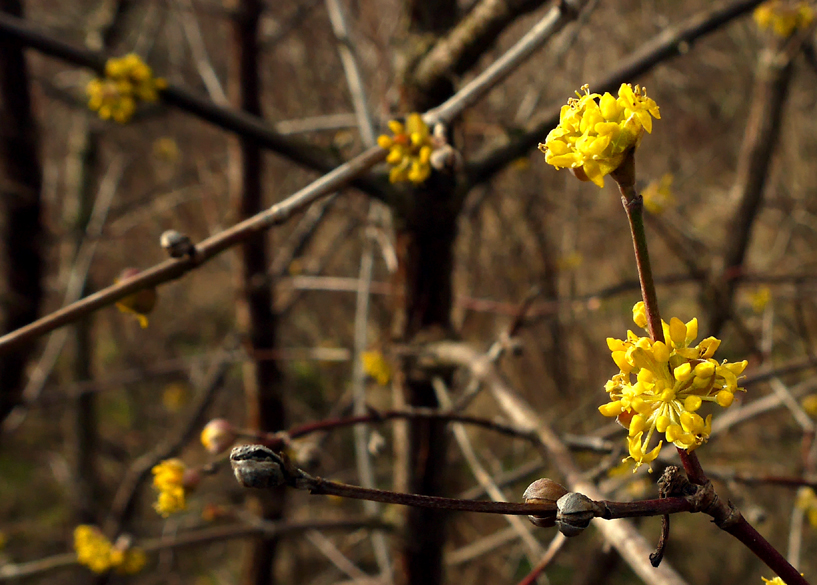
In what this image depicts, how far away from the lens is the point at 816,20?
2.32 m

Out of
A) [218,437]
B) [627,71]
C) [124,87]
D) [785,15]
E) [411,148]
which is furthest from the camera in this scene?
[785,15]

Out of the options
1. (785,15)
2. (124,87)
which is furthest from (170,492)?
(785,15)

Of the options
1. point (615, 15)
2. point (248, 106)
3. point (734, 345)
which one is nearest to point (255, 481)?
point (248, 106)

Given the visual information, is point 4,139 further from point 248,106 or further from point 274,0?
point 274,0

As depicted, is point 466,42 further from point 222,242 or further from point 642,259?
point 642,259

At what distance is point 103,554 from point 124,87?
1.48m

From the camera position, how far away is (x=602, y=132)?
61 cm

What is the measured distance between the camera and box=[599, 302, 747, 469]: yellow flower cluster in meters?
0.60

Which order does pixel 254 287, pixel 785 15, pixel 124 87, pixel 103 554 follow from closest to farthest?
pixel 124 87 → pixel 103 554 → pixel 785 15 → pixel 254 287

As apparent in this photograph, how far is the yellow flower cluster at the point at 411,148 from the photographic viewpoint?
1.11 meters

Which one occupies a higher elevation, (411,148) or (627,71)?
(627,71)

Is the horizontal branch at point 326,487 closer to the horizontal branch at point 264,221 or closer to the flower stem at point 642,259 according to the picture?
the flower stem at point 642,259

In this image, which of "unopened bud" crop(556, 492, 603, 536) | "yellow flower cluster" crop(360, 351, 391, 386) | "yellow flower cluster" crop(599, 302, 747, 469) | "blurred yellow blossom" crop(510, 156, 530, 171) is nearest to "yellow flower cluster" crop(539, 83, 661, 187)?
"yellow flower cluster" crop(599, 302, 747, 469)

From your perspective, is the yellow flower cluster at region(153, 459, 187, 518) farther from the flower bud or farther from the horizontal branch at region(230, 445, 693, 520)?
the horizontal branch at region(230, 445, 693, 520)
